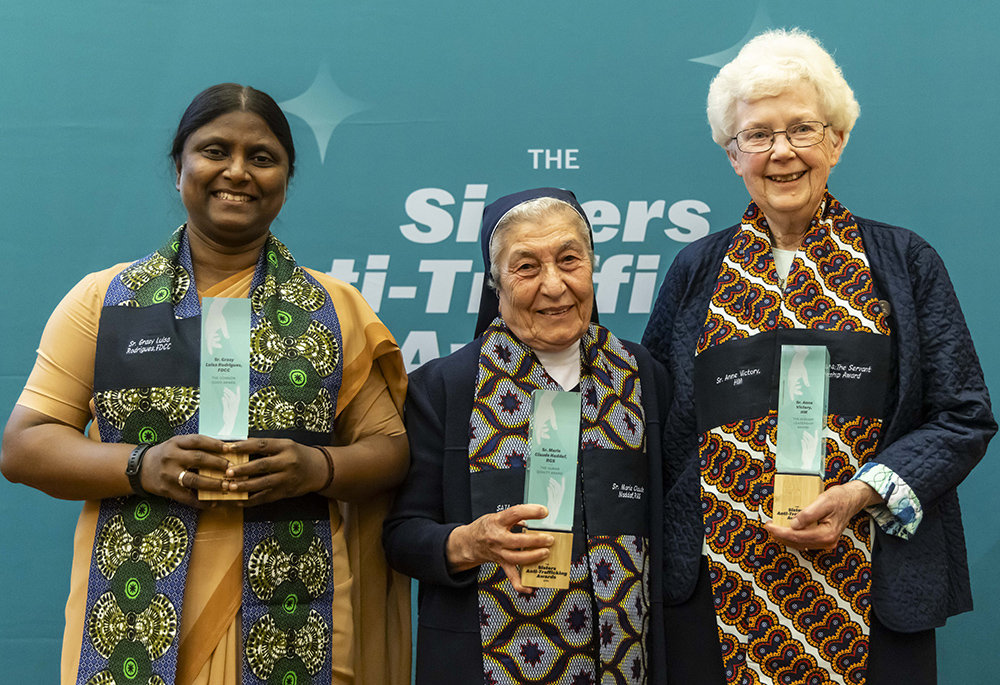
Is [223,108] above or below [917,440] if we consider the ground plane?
above

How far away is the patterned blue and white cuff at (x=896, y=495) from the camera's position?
1.90 m

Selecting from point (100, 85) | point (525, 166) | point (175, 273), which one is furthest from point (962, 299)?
point (100, 85)

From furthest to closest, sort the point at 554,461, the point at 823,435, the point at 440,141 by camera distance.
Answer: the point at 440,141 → the point at 823,435 → the point at 554,461

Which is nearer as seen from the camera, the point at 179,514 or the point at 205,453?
the point at 205,453

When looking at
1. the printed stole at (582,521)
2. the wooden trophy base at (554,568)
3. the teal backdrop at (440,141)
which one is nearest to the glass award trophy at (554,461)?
the wooden trophy base at (554,568)

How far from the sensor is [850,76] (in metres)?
3.11

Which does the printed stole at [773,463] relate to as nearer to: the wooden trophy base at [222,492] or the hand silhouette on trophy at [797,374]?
the hand silhouette on trophy at [797,374]

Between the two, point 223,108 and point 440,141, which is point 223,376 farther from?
point 440,141

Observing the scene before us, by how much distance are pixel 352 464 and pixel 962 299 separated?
2269mm

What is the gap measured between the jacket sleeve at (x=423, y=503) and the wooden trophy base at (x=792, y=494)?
0.70 meters

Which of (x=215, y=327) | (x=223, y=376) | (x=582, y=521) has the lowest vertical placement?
(x=582, y=521)

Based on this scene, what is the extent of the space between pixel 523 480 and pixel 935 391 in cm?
96

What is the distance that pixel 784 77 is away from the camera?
2090 mm

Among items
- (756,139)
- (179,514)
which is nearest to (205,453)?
(179,514)
